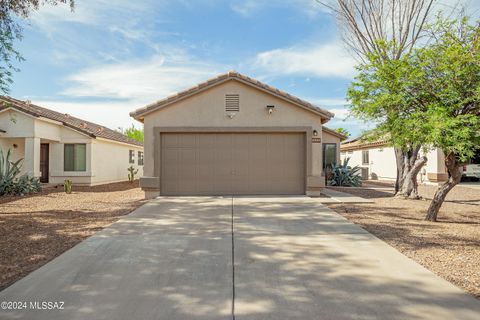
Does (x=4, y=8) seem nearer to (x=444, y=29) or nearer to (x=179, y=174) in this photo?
(x=179, y=174)

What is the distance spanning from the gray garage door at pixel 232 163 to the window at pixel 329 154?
883 centimetres

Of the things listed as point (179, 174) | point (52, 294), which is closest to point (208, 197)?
point (179, 174)

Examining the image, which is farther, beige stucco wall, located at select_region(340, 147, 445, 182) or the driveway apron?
beige stucco wall, located at select_region(340, 147, 445, 182)

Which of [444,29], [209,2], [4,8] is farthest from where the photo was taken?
[209,2]

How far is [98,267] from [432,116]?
22.4 feet

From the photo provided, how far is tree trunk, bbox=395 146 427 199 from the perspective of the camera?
12448 mm

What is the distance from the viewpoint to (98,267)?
466 centimetres

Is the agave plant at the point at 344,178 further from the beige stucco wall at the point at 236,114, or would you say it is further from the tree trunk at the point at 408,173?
the beige stucco wall at the point at 236,114

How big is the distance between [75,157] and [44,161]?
1.95 m

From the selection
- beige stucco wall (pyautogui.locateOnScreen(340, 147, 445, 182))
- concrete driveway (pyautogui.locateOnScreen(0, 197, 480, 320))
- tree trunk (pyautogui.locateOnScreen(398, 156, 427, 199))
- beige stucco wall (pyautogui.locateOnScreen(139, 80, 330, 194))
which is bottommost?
concrete driveway (pyautogui.locateOnScreen(0, 197, 480, 320))

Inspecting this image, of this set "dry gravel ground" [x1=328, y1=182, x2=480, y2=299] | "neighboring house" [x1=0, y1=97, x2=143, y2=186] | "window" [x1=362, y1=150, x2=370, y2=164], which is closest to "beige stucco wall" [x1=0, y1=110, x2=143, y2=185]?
"neighboring house" [x1=0, y1=97, x2=143, y2=186]

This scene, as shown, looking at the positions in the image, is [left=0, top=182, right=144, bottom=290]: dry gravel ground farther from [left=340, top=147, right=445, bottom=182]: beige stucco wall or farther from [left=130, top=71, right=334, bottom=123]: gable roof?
[left=340, top=147, right=445, bottom=182]: beige stucco wall

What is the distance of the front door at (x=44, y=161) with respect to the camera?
18.1m

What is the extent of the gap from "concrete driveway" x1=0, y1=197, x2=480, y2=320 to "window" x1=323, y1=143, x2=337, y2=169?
45.9ft
